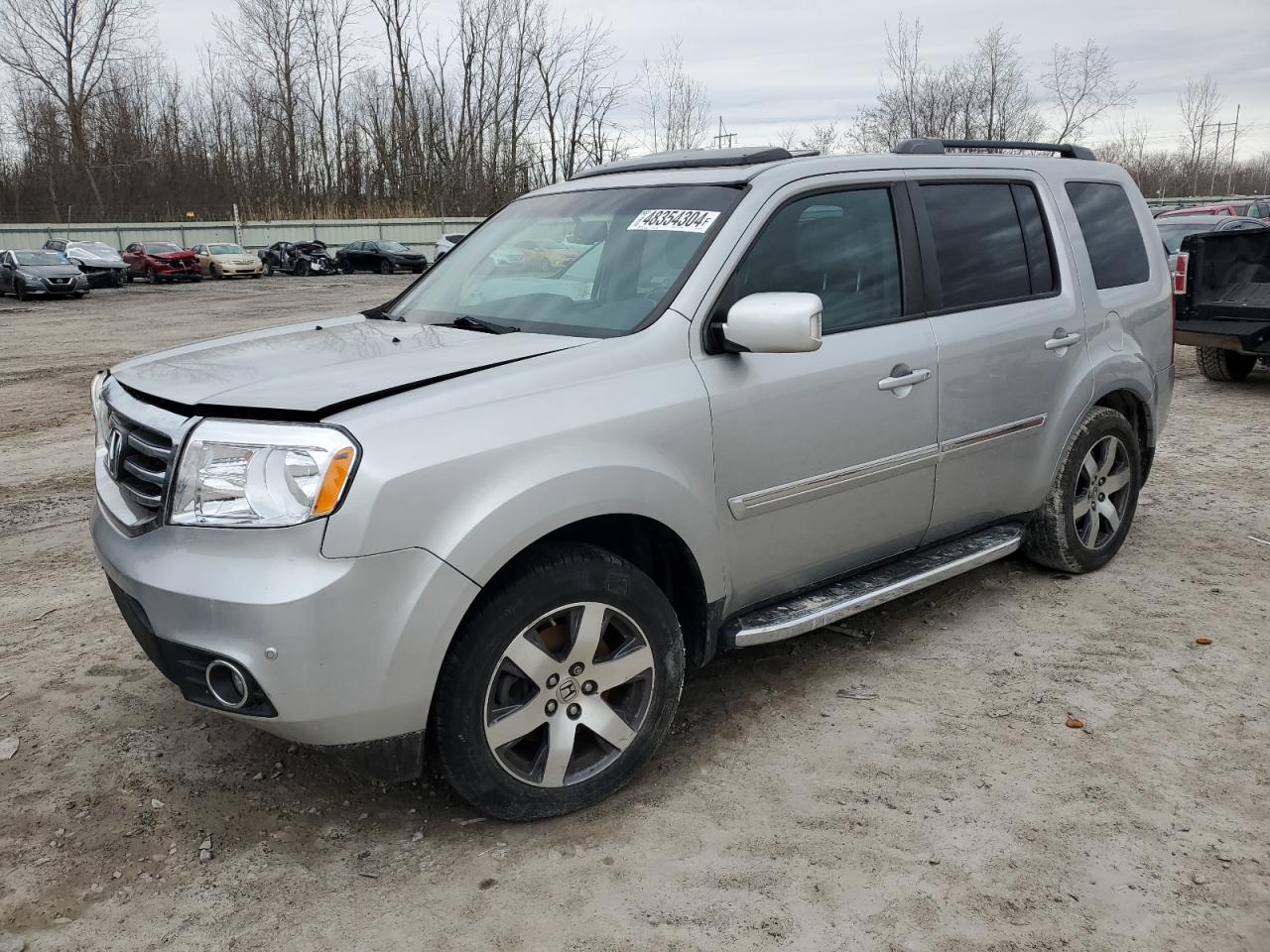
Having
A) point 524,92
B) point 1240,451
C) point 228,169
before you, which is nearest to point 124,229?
point 228,169

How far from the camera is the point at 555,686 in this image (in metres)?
2.90

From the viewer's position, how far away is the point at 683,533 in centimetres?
308

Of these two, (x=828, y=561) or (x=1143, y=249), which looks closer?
(x=828, y=561)

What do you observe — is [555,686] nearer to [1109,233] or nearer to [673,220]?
[673,220]

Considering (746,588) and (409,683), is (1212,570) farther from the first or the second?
(409,683)

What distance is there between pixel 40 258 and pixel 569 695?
101 feet

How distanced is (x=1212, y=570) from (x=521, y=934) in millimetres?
3980

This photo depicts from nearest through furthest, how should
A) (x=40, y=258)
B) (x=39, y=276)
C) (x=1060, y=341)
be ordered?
(x=1060, y=341) < (x=39, y=276) < (x=40, y=258)

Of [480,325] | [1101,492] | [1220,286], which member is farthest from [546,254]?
[1220,286]

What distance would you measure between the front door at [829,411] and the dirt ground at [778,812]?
57 cm

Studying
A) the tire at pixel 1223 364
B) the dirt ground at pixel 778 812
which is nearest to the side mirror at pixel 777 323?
the dirt ground at pixel 778 812

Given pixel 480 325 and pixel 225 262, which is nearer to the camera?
pixel 480 325

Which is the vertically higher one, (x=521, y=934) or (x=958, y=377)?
(x=958, y=377)

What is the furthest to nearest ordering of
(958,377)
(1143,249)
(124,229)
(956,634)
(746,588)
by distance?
(124,229)
(1143,249)
(956,634)
(958,377)
(746,588)
